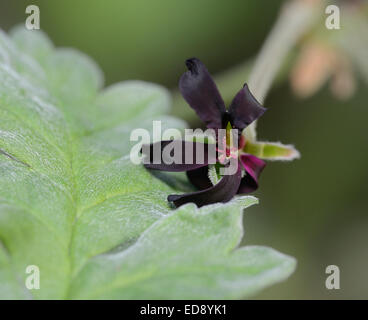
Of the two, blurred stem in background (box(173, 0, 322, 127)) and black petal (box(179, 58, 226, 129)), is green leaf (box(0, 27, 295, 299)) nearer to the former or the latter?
black petal (box(179, 58, 226, 129))

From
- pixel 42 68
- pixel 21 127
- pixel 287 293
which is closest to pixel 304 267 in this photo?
pixel 287 293

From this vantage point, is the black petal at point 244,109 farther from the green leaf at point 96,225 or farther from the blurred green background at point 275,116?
the blurred green background at point 275,116

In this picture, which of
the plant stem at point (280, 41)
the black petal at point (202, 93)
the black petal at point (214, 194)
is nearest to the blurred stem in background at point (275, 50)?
the plant stem at point (280, 41)

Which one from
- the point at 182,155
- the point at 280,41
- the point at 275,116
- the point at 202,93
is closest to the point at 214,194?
the point at 182,155

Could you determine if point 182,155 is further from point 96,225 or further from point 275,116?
point 275,116

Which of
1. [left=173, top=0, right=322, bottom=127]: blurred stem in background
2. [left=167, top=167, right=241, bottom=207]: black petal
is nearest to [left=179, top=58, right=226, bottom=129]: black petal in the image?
[left=167, top=167, right=241, bottom=207]: black petal

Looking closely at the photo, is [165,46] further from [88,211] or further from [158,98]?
[88,211]

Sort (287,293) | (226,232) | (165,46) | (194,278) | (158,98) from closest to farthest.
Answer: (194,278) < (226,232) < (158,98) < (287,293) < (165,46)
